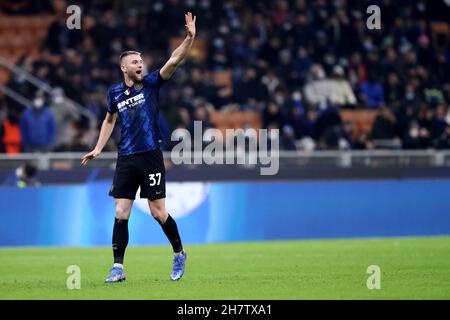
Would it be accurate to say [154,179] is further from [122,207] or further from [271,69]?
[271,69]

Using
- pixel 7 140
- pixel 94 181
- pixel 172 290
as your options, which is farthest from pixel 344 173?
pixel 172 290

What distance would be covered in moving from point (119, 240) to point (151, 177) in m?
0.78

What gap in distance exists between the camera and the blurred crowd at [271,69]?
80.6ft

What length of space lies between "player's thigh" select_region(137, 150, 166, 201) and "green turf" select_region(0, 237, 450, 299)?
0.97 metres

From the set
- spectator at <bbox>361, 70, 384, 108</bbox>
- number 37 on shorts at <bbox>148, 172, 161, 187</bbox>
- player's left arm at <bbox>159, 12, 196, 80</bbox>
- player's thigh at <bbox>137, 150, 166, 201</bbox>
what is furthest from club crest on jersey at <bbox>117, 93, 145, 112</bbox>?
spectator at <bbox>361, 70, 384, 108</bbox>

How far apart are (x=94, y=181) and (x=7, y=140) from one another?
9.09 feet

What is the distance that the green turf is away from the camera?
→ 1078 centimetres

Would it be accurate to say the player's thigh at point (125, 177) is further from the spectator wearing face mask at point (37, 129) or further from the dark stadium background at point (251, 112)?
the spectator wearing face mask at point (37, 129)

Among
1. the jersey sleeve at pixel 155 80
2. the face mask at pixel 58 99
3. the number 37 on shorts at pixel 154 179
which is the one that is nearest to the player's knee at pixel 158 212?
the number 37 on shorts at pixel 154 179

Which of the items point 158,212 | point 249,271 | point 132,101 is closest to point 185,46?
point 132,101

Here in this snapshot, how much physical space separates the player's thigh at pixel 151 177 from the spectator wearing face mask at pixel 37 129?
1069 centimetres

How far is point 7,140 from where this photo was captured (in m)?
22.3

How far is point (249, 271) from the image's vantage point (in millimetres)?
13305
